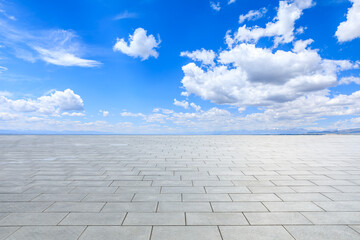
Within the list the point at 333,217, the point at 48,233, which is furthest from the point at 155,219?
the point at 333,217

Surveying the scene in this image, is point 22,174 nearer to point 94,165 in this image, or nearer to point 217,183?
point 94,165

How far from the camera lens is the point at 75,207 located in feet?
15.8

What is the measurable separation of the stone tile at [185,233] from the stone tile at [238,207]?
911mm

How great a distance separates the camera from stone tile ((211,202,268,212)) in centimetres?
468

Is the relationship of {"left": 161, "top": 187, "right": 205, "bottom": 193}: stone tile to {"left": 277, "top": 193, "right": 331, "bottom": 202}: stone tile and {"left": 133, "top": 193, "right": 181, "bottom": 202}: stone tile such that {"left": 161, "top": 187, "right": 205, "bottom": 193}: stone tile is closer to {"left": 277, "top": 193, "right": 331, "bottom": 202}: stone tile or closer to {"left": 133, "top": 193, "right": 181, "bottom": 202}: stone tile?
{"left": 133, "top": 193, "right": 181, "bottom": 202}: stone tile

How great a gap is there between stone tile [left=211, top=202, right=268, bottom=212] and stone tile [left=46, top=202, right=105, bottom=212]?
8.96ft

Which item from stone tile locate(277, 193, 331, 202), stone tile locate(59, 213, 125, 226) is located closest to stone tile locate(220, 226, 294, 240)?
stone tile locate(277, 193, 331, 202)

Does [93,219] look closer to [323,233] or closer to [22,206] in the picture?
[22,206]

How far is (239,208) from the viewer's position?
478 cm

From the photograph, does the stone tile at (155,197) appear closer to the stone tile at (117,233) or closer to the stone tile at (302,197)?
the stone tile at (117,233)

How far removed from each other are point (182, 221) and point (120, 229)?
1.19 m

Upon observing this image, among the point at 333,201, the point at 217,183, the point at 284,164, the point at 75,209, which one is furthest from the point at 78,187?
the point at 284,164

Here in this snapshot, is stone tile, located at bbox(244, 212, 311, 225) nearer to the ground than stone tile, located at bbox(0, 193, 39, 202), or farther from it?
farther from it

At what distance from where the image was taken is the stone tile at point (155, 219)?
13.4 ft
